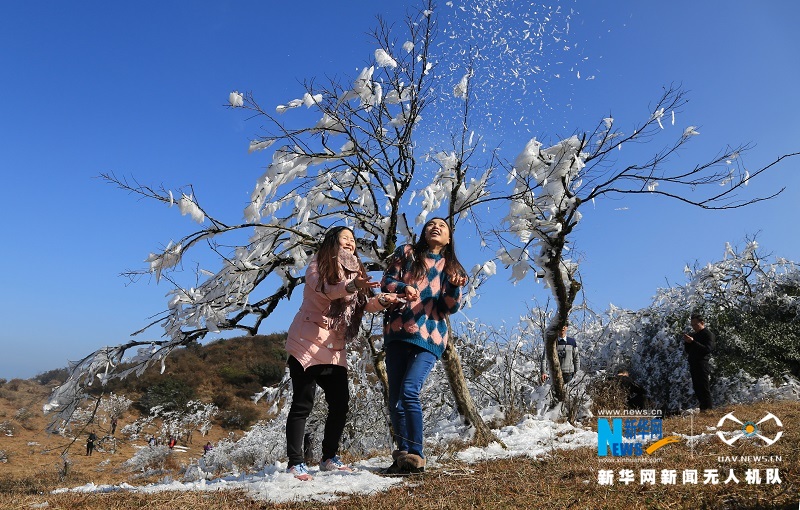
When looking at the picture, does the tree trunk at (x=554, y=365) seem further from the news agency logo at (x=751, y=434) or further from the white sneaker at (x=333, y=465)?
the white sneaker at (x=333, y=465)

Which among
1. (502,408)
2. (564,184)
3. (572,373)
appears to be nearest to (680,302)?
(572,373)

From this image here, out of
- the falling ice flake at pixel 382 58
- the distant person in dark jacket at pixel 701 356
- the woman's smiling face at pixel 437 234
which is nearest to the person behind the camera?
the woman's smiling face at pixel 437 234

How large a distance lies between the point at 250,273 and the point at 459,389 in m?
2.26

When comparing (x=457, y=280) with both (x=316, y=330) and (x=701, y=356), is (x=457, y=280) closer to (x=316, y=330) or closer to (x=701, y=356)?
(x=316, y=330)

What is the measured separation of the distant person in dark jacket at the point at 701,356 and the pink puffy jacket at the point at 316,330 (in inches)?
252

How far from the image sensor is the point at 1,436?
23734 mm

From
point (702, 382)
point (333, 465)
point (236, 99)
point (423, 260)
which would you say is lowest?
point (333, 465)

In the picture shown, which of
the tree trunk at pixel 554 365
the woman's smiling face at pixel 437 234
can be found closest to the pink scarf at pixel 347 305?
the woman's smiling face at pixel 437 234

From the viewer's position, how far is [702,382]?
7.82 metres

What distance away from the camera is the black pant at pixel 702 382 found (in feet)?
25.6

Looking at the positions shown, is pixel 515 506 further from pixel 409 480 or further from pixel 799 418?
pixel 799 418

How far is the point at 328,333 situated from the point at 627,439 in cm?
241

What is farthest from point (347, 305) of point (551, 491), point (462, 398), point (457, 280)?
point (462, 398)

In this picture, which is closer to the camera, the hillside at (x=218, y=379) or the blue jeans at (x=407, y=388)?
the blue jeans at (x=407, y=388)
